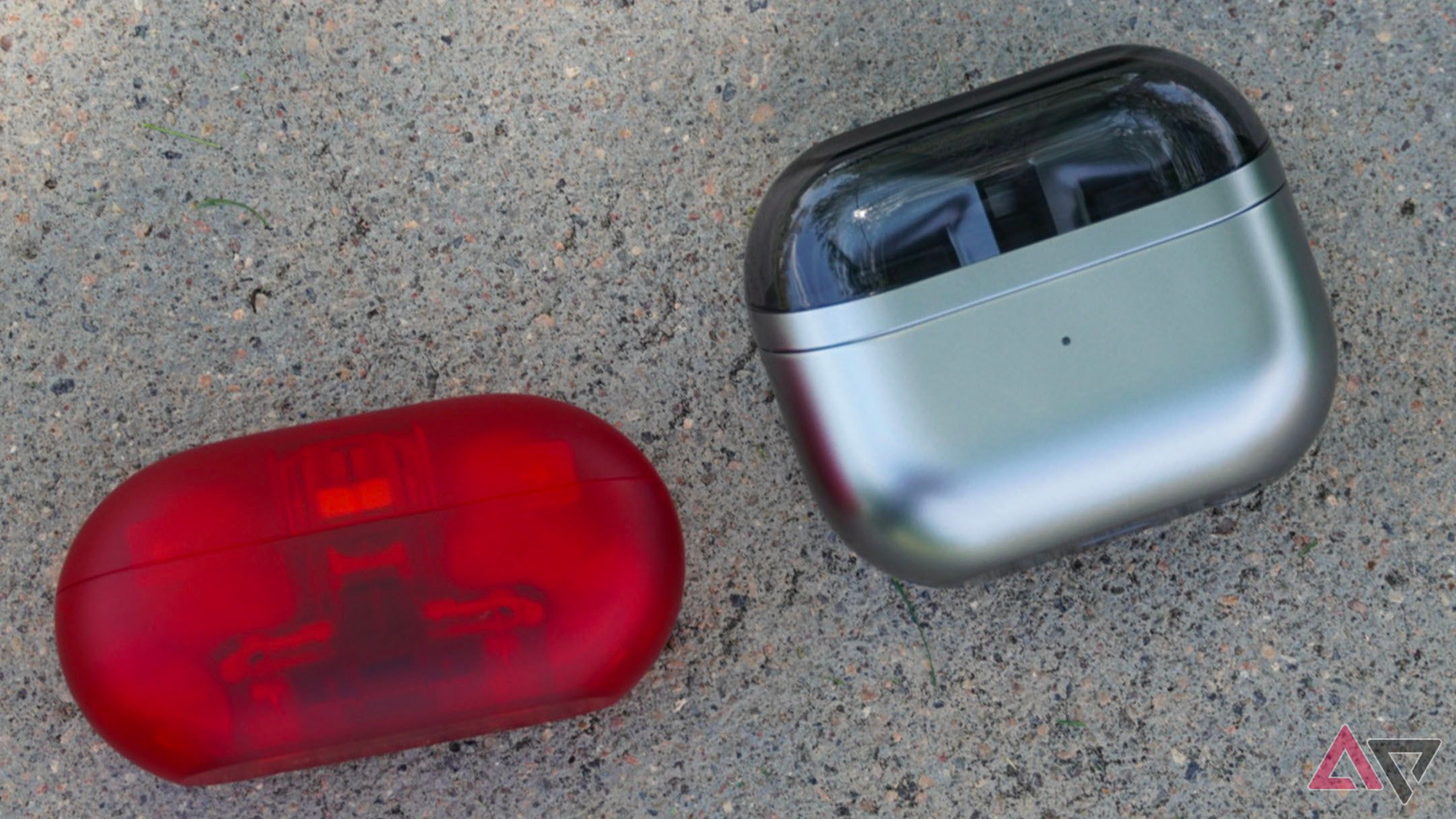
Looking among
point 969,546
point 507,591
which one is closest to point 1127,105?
point 969,546

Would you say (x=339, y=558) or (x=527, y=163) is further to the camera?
(x=527, y=163)

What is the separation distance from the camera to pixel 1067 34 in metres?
0.80

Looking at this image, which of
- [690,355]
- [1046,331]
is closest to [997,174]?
[1046,331]

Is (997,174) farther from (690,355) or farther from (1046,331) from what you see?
(690,355)

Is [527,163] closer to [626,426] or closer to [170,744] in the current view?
[626,426]

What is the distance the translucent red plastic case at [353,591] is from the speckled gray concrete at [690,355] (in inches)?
4.7

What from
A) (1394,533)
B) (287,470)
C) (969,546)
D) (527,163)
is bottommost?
(1394,533)

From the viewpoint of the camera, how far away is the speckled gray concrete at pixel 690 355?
78 cm

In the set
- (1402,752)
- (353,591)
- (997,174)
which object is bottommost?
(1402,752)

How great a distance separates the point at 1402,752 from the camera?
2.56 ft

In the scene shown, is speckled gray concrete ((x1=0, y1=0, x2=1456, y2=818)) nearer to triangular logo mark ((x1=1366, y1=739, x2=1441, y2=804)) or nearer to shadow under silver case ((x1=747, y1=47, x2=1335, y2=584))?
triangular logo mark ((x1=1366, y1=739, x2=1441, y2=804))

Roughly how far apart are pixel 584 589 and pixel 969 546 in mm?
250

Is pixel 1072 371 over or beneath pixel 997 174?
beneath

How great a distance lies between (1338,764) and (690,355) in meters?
0.58
